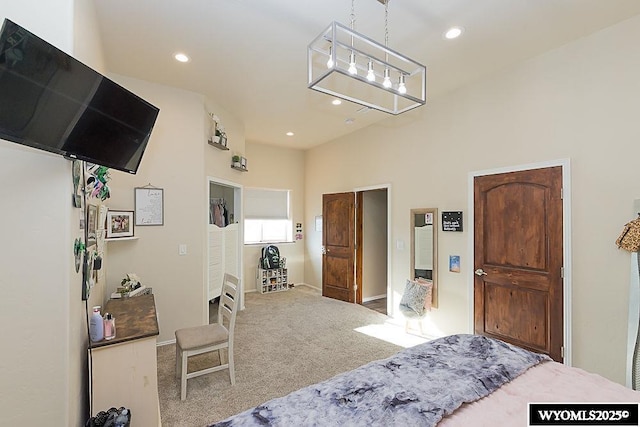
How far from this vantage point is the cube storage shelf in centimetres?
617

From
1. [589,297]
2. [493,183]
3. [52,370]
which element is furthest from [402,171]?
[52,370]

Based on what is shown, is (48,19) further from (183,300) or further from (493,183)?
(493,183)

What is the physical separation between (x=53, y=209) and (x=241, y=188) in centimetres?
359

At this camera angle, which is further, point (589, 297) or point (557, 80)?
point (557, 80)

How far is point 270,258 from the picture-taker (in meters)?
6.26

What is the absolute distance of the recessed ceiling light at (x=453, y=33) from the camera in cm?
260

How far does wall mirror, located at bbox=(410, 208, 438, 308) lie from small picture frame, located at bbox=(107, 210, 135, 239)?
143 inches

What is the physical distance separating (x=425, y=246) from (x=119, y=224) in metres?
3.78

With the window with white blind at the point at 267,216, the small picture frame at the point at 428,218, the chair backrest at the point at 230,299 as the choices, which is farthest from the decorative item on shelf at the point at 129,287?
the small picture frame at the point at 428,218

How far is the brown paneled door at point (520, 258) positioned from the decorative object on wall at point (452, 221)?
0.64 feet

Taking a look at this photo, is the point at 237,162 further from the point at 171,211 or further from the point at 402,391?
the point at 402,391

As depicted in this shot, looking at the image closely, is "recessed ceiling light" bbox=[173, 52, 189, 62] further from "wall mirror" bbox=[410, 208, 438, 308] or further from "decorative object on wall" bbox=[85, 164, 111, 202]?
"wall mirror" bbox=[410, 208, 438, 308]

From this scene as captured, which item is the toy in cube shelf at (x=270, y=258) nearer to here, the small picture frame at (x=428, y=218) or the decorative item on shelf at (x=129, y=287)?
the decorative item on shelf at (x=129, y=287)

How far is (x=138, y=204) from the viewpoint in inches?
138
